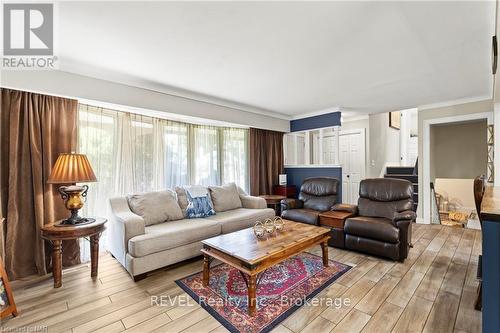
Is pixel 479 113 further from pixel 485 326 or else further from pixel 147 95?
pixel 147 95

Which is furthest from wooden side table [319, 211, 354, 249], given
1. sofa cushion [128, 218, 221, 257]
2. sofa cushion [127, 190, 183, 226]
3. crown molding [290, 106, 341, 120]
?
crown molding [290, 106, 341, 120]

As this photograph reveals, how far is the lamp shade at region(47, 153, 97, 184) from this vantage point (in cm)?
231

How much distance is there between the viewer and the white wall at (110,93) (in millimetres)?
2316

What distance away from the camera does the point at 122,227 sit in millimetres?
2527

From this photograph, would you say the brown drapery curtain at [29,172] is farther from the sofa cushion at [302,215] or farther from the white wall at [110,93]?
the sofa cushion at [302,215]

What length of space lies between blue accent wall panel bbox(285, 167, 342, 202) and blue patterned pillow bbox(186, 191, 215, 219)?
2638 mm

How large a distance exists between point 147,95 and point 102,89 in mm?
538

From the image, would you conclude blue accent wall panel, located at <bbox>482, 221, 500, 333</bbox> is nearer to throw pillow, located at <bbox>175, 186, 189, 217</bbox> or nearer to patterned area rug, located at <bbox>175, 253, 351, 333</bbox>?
patterned area rug, located at <bbox>175, 253, 351, 333</bbox>

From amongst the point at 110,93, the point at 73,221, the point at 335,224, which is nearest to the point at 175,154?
the point at 110,93

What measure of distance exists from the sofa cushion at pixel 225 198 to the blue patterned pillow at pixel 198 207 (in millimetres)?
266

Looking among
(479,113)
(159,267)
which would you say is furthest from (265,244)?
(479,113)

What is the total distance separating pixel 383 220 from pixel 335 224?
0.62 metres

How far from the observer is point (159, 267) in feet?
8.25

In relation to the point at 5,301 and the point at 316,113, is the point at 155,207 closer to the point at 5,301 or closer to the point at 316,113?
the point at 5,301
